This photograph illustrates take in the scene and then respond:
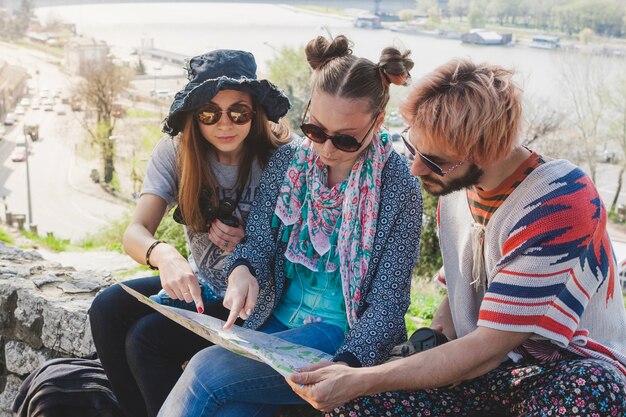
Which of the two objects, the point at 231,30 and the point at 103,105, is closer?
the point at 103,105

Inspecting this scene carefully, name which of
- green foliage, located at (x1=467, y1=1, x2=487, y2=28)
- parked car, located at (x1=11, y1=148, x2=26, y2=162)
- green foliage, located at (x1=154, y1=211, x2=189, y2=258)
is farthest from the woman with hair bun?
green foliage, located at (x1=467, y1=1, x2=487, y2=28)

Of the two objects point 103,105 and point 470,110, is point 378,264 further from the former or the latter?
point 103,105

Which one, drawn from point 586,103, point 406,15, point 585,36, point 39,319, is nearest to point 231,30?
point 406,15

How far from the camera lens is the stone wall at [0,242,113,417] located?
297cm

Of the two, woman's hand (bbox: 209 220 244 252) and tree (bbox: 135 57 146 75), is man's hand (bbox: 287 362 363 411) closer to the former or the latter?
woman's hand (bbox: 209 220 244 252)

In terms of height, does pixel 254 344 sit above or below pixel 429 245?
above

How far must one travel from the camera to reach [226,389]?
190 centimetres

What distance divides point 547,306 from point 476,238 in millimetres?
317

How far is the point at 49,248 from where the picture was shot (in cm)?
1219

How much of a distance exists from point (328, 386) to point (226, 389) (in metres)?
0.29

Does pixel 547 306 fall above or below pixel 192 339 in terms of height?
above

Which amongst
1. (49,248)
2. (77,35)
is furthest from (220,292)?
(77,35)

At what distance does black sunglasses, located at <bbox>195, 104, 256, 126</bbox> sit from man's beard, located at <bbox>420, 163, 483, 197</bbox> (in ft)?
2.26

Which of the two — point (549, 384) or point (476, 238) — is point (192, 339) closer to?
point (476, 238)
